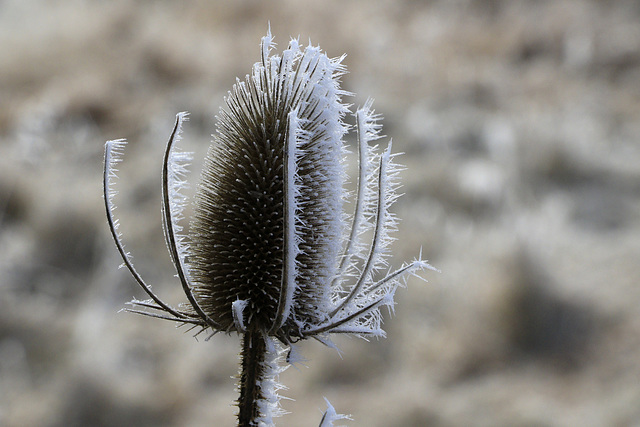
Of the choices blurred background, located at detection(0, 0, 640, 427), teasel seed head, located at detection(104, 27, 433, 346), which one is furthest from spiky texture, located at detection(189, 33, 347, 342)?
blurred background, located at detection(0, 0, 640, 427)

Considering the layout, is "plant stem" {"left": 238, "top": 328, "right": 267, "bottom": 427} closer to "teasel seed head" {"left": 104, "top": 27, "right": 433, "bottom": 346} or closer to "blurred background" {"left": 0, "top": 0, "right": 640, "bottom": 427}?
"teasel seed head" {"left": 104, "top": 27, "right": 433, "bottom": 346}

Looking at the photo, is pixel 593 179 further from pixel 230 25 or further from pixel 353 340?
pixel 230 25

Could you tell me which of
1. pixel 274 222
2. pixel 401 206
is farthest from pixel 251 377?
pixel 401 206

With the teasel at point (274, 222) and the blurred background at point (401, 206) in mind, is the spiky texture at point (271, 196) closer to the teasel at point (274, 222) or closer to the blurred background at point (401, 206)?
the teasel at point (274, 222)

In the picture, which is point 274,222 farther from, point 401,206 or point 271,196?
point 401,206

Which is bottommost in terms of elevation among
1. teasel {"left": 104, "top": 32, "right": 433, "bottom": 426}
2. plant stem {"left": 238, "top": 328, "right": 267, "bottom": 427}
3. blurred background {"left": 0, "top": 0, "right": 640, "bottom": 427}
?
plant stem {"left": 238, "top": 328, "right": 267, "bottom": 427}

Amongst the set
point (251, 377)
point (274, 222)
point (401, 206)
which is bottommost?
point (251, 377)
